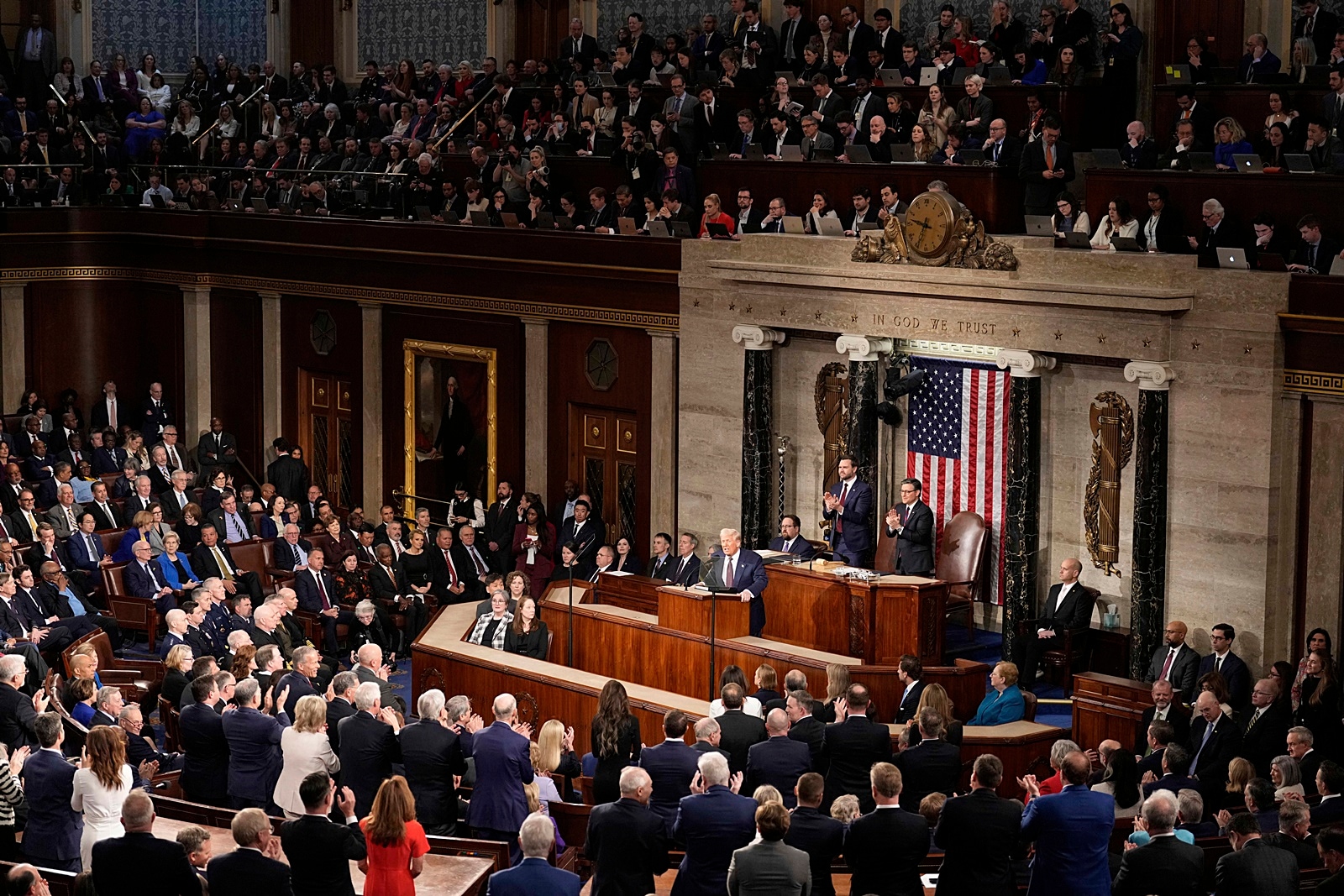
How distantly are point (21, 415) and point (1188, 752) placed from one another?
14652 millimetres

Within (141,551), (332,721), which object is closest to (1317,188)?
(332,721)

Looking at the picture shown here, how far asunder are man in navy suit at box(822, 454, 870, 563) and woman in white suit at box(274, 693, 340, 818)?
22.4ft

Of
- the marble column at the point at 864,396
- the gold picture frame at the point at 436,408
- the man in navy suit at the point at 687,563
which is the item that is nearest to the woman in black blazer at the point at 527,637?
the man in navy suit at the point at 687,563

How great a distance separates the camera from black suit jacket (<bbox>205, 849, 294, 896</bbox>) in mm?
Result: 7891

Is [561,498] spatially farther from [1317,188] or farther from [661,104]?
[1317,188]

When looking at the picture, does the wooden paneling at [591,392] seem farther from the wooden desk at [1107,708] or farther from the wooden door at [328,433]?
the wooden desk at [1107,708]

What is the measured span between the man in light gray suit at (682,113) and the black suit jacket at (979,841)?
11166 mm

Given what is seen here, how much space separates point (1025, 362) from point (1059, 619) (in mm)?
2131

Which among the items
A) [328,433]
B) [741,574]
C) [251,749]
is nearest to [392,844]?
[251,749]

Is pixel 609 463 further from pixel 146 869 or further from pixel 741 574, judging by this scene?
pixel 146 869

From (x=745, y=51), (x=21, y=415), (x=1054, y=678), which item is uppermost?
(x=745, y=51)

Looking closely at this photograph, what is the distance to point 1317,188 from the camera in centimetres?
1402

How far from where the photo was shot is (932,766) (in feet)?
33.1

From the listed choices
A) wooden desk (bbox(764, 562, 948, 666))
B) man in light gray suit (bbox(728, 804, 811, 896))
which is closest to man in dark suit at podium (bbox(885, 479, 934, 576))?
wooden desk (bbox(764, 562, 948, 666))
